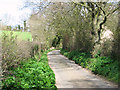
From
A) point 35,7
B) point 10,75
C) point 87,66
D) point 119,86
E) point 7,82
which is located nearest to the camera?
point 7,82

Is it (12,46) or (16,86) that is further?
(12,46)

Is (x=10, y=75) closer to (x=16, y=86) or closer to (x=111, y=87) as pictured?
(x=16, y=86)

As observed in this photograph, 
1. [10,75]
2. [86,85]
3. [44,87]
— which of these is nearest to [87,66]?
[86,85]

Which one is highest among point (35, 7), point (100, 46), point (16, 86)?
point (35, 7)

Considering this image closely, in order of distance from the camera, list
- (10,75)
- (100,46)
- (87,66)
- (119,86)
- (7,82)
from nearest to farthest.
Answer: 1. (7,82)
2. (10,75)
3. (119,86)
4. (87,66)
5. (100,46)

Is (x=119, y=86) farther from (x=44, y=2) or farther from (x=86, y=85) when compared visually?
(x=44, y=2)

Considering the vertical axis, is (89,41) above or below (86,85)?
above

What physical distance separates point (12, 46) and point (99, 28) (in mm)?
9578

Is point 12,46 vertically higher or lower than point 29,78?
higher

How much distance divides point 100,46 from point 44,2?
268 inches

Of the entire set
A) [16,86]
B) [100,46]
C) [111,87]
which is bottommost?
[111,87]

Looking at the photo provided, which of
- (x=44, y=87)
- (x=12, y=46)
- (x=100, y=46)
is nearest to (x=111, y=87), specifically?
(x=44, y=87)

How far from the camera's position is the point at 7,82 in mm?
5695

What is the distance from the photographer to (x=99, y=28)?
14.0m
